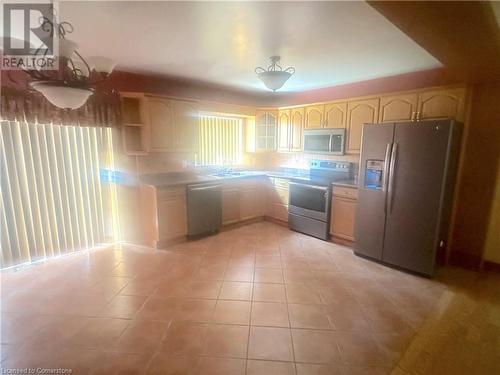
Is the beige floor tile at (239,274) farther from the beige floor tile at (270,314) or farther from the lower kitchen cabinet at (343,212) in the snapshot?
the lower kitchen cabinet at (343,212)

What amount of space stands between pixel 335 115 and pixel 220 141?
210 centimetres

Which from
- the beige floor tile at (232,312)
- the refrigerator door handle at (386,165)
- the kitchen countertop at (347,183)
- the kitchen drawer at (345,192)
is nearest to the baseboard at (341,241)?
the kitchen drawer at (345,192)

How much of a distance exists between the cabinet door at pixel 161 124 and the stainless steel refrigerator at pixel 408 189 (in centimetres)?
269

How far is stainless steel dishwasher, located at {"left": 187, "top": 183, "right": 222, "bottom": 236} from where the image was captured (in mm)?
3936

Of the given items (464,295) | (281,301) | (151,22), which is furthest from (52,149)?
(464,295)

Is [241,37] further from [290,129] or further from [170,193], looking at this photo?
[290,129]

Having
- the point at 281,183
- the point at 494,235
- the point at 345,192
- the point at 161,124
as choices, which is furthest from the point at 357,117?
the point at 161,124

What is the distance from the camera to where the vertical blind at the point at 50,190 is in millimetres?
2916

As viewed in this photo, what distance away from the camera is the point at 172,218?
12.4 ft

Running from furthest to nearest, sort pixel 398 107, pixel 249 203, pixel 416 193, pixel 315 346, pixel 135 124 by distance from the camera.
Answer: pixel 249 203
pixel 135 124
pixel 398 107
pixel 416 193
pixel 315 346

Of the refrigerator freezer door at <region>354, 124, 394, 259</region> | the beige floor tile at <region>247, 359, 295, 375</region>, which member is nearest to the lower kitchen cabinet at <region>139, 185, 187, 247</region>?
the beige floor tile at <region>247, 359, 295, 375</region>

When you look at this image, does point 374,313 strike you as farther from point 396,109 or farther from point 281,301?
point 396,109

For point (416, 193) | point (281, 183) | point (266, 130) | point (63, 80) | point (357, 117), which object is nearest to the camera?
point (63, 80)

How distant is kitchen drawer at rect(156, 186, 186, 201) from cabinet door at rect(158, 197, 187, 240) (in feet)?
0.15
